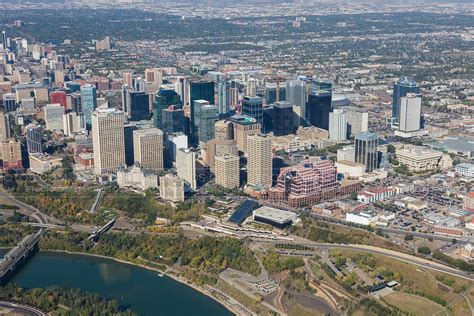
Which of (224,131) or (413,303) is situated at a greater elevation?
(224,131)

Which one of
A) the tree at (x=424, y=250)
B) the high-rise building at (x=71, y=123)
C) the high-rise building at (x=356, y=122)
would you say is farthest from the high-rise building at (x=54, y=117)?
the tree at (x=424, y=250)

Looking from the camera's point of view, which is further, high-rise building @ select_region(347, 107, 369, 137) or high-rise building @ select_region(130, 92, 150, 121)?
high-rise building @ select_region(130, 92, 150, 121)

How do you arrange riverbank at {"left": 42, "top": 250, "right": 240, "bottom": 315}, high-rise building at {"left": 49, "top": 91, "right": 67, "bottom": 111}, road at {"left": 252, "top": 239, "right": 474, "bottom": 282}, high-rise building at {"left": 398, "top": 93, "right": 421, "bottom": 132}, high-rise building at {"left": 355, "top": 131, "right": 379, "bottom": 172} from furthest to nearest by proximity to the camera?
high-rise building at {"left": 49, "top": 91, "right": 67, "bottom": 111}, high-rise building at {"left": 398, "top": 93, "right": 421, "bottom": 132}, high-rise building at {"left": 355, "top": 131, "right": 379, "bottom": 172}, road at {"left": 252, "top": 239, "right": 474, "bottom": 282}, riverbank at {"left": 42, "top": 250, "right": 240, "bottom": 315}

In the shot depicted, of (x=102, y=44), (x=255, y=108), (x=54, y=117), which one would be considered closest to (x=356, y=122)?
(x=255, y=108)

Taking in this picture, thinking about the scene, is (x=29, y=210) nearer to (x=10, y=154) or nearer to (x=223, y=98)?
(x=10, y=154)

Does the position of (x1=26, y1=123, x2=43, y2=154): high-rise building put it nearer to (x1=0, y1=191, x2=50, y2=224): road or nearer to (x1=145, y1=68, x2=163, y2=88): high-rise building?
(x1=0, y1=191, x2=50, y2=224): road

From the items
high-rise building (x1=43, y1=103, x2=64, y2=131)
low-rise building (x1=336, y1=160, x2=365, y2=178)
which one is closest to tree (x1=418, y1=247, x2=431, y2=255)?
low-rise building (x1=336, y1=160, x2=365, y2=178)

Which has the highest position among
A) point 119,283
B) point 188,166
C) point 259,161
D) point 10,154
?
point 259,161
